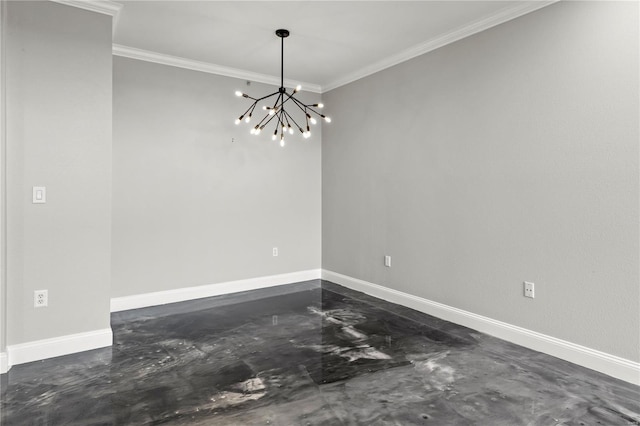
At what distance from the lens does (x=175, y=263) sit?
4492mm

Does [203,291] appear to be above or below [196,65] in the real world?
below

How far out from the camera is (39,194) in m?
2.96

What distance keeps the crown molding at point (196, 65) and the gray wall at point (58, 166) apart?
3.11ft

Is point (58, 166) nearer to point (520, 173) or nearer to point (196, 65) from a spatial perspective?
point (196, 65)

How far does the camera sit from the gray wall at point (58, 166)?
2887 millimetres

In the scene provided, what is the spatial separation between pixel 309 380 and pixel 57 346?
2.00 m

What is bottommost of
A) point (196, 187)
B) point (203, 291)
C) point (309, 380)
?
point (309, 380)

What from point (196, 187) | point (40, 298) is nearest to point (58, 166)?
point (40, 298)

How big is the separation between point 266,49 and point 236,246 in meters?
2.34

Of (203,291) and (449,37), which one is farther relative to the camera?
(203,291)

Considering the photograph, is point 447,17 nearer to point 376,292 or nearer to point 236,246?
point 376,292

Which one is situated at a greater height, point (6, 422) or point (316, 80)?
point (316, 80)

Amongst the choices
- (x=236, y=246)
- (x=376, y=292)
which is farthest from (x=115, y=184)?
(x=376, y=292)

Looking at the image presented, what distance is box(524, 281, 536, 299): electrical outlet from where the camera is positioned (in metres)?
3.19
